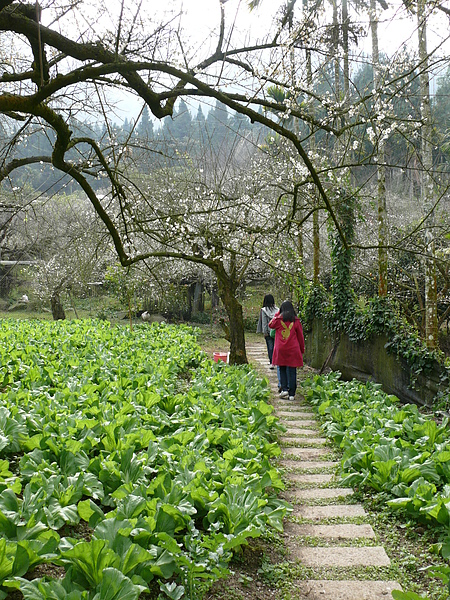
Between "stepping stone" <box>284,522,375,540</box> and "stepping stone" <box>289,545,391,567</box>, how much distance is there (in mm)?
210

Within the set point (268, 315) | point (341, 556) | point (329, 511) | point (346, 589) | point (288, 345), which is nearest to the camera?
point (346, 589)

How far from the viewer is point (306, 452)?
19.6 feet

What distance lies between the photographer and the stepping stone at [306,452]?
230 inches

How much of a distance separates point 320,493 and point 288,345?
3895 mm

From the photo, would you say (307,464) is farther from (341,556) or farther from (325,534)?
(341,556)

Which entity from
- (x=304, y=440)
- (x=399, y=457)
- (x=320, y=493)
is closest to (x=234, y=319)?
(x=304, y=440)

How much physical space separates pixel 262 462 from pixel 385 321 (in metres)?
5.13

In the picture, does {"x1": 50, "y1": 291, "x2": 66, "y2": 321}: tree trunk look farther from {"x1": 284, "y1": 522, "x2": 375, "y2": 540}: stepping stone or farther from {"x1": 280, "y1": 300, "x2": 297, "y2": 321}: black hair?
{"x1": 284, "y1": 522, "x2": 375, "y2": 540}: stepping stone

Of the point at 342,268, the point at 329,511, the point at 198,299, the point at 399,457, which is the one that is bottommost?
the point at 329,511

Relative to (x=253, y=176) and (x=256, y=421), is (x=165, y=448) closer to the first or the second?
(x=256, y=421)

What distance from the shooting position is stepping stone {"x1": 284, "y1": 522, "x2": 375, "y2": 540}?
3883 mm

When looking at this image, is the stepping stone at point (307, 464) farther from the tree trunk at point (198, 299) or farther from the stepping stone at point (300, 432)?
the tree trunk at point (198, 299)

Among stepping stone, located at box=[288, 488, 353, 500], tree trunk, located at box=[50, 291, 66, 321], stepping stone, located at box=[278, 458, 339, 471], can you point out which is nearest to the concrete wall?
stepping stone, located at box=[278, 458, 339, 471]

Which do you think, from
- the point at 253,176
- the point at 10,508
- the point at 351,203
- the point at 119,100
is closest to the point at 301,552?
the point at 10,508
